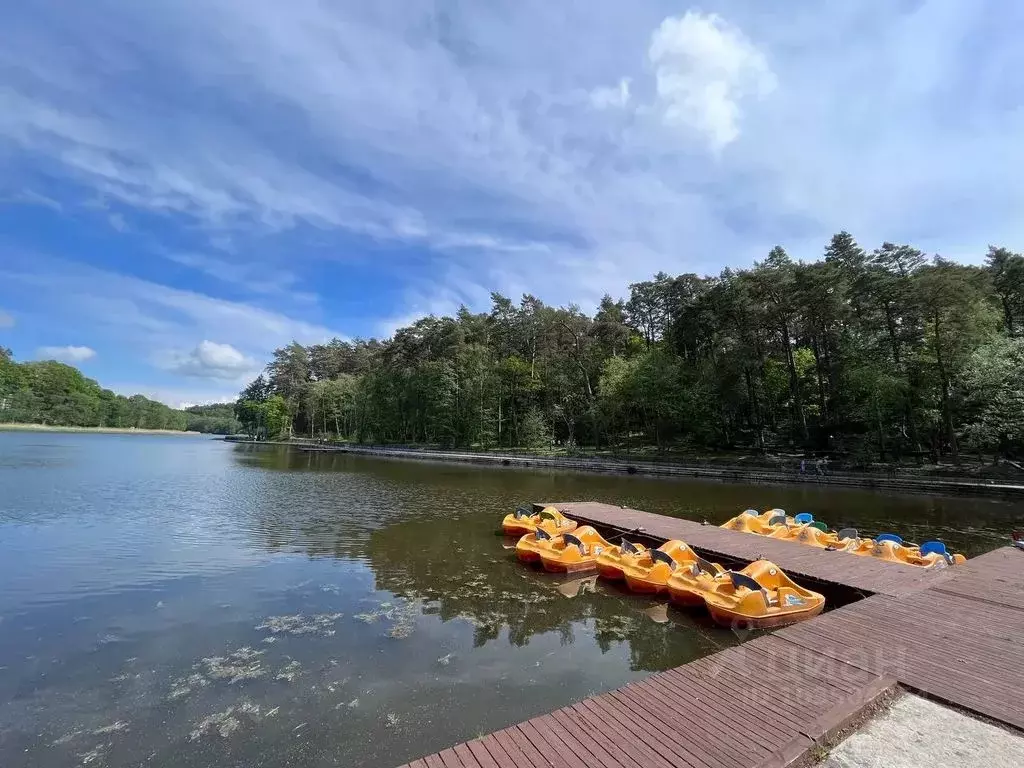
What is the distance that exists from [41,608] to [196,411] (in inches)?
8112

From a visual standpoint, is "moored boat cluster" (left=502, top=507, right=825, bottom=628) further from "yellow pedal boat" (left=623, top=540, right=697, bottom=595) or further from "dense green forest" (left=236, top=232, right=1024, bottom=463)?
"dense green forest" (left=236, top=232, right=1024, bottom=463)

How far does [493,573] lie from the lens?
43.1 ft

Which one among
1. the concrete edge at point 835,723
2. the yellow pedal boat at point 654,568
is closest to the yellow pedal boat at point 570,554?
the yellow pedal boat at point 654,568

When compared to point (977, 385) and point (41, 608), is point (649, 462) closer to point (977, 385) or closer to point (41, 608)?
point (977, 385)

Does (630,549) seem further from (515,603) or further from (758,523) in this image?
(758,523)

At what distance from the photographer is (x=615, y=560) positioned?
12.3 metres

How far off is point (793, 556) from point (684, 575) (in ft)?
12.8

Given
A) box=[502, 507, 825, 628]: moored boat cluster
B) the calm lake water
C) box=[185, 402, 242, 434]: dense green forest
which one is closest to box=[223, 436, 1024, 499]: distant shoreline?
the calm lake water

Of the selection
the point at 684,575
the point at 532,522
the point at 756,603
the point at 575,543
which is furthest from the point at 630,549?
the point at 532,522

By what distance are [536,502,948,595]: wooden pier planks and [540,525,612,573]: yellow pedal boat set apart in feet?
9.26

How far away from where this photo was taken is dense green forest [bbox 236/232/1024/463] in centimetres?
2975

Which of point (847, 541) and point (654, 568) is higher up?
point (847, 541)

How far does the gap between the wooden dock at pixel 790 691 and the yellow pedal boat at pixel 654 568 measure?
344cm

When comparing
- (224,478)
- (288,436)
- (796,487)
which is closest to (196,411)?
(288,436)
